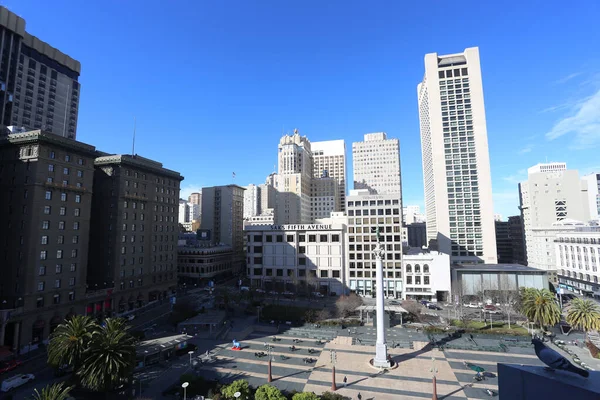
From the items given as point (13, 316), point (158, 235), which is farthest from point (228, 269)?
point (13, 316)

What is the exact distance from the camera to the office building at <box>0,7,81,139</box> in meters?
112

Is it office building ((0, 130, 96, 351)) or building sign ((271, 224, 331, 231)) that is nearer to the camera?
office building ((0, 130, 96, 351))

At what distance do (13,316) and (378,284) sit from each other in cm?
6411

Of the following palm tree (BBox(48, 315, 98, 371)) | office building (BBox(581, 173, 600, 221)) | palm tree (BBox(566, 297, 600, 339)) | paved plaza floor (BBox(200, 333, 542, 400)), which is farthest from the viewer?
office building (BBox(581, 173, 600, 221))

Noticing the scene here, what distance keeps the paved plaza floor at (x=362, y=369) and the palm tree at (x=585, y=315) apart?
9.79 meters

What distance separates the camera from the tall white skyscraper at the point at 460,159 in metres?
123

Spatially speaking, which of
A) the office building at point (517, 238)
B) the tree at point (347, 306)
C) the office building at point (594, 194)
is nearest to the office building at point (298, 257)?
the tree at point (347, 306)

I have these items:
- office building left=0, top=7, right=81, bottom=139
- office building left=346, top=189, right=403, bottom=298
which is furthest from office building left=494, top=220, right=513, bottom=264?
office building left=0, top=7, right=81, bottom=139

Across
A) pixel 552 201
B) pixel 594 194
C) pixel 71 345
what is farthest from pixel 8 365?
pixel 594 194

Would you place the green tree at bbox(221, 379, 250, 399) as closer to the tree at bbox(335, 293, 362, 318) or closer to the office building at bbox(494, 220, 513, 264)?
the tree at bbox(335, 293, 362, 318)

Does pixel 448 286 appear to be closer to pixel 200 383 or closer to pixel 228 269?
pixel 200 383

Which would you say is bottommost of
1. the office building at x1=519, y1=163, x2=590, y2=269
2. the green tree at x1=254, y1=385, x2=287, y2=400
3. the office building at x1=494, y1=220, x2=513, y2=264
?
the green tree at x1=254, y1=385, x2=287, y2=400

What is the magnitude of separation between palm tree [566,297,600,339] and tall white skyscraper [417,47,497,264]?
2642 inches

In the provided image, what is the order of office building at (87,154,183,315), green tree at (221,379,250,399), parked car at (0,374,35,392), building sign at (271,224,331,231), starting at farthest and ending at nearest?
1. building sign at (271,224,331,231)
2. office building at (87,154,183,315)
3. parked car at (0,374,35,392)
4. green tree at (221,379,250,399)
